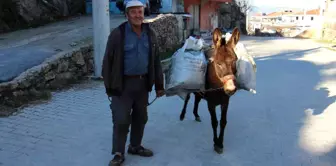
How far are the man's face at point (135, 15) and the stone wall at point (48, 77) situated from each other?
375 centimetres

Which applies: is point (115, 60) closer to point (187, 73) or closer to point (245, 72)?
point (187, 73)

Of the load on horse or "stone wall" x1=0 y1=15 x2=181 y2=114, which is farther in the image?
"stone wall" x1=0 y1=15 x2=181 y2=114

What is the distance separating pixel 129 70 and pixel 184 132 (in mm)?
1917

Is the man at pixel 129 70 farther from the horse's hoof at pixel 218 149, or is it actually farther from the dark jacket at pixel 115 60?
the horse's hoof at pixel 218 149

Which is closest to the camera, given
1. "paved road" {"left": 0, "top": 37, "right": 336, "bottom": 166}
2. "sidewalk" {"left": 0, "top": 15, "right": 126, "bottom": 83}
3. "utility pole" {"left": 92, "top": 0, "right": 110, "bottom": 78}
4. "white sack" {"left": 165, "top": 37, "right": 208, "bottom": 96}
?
"paved road" {"left": 0, "top": 37, "right": 336, "bottom": 166}

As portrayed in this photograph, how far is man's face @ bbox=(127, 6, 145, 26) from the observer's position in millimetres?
3846

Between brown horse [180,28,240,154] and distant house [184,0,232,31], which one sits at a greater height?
distant house [184,0,232,31]

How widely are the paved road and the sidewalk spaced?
1.11m

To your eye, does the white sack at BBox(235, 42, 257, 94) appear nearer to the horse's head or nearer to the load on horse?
the load on horse

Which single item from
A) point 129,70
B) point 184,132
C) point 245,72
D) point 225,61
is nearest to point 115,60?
point 129,70

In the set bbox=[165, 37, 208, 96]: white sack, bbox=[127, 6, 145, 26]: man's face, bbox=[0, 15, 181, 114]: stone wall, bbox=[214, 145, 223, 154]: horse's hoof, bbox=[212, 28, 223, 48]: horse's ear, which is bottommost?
bbox=[214, 145, 223, 154]: horse's hoof

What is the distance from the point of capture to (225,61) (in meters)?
4.22

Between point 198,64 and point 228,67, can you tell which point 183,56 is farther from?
point 228,67

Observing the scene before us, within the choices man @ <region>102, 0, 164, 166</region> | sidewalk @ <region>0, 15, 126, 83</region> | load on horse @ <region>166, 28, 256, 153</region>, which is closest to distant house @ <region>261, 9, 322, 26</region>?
sidewalk @ <region>0, 15, 126, 83</region>
